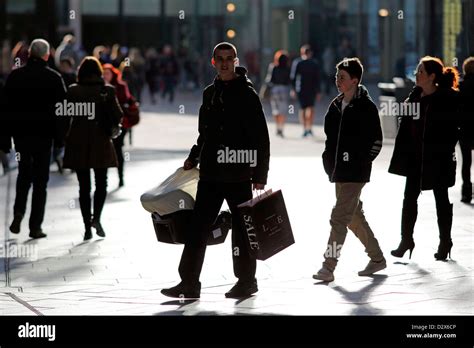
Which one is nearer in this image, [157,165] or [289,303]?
[289,303]

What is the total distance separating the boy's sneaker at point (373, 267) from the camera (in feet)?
31.6

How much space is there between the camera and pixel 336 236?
946cm

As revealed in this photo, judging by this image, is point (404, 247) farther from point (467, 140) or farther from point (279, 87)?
point (279, 87)

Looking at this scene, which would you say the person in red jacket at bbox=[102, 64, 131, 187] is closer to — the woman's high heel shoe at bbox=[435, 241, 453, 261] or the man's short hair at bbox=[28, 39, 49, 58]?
the man's short hair at bbox=[28, 39, 49, 58]

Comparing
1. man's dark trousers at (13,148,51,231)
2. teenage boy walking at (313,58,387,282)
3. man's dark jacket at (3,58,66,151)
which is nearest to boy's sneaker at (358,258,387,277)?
teenage boy walking at (313,58,387,282)

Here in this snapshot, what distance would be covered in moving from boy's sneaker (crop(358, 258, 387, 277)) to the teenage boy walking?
32 cm

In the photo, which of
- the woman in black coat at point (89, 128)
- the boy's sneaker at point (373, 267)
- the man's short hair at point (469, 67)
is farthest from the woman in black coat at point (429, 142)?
the man's short hair at point (469, 67)

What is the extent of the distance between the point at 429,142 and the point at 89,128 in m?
3.22

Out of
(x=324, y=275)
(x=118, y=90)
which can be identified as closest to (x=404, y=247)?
(x=324, y=275)

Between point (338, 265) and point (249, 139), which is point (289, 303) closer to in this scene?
point (249, 139)

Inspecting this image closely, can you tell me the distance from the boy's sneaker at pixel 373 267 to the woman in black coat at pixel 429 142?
0.49 m

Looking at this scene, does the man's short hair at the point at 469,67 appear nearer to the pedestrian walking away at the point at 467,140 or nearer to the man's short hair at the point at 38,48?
the pedestrian walking away at the point at 467,140
